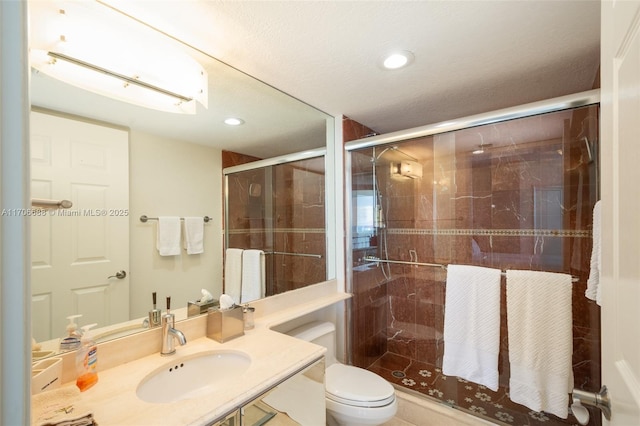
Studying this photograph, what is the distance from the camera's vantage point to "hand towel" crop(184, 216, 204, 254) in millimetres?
1437

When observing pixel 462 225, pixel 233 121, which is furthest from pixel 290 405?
pixel 462 225

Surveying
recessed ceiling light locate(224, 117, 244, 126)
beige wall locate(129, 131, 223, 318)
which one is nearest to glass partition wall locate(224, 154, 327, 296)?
beige wall locate(129, 131, 223, 318)

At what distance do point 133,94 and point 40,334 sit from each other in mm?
941

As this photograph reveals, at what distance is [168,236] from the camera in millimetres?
1358

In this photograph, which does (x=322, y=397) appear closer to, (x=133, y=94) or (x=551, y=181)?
(x=133, y=94)

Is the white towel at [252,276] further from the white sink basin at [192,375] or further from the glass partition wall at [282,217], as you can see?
the white sink basin at [192,375]

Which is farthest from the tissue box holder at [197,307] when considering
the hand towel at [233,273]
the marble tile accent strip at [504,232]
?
the marble tile accent strip at [504,232]

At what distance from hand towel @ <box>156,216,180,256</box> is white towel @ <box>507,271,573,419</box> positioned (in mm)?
1839

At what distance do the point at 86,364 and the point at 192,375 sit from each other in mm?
385

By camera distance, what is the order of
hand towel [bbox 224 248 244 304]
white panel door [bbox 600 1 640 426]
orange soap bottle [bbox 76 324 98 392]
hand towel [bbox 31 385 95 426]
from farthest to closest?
1. hand towel [bbox 224 248 244 304]
2. orange soap bottle [bbox 76 324 98 392]
3. hand towel [bbox 31 385 95 426]
4. white panel door [bbox 600 1 640 426]

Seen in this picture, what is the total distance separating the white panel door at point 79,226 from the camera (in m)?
0.97

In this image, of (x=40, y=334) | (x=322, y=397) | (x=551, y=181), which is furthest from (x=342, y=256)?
(x=40, y=334)

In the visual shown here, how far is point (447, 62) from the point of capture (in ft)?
4.90

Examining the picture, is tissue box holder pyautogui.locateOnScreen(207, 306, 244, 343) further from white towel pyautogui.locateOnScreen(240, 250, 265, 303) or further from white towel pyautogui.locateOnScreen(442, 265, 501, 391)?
white towel pyautogui.locateOnScreen(442, 265, 501, 391)
